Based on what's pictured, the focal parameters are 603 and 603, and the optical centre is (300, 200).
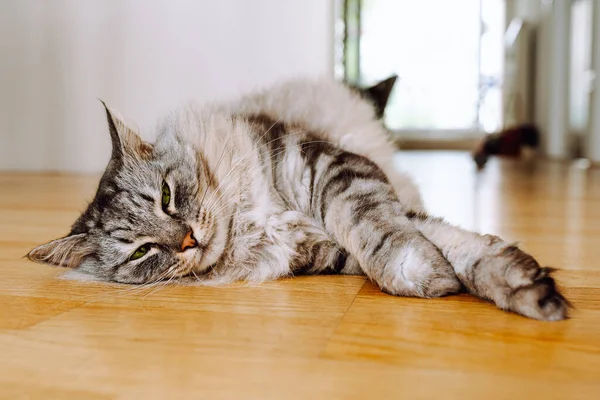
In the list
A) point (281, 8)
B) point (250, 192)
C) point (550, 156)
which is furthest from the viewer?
point (550, 156)

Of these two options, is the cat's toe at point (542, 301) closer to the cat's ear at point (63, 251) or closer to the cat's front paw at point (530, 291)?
the cat's front paw at point (530, 291)

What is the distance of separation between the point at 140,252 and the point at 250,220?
0.25m

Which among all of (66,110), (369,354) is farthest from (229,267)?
(66,110)

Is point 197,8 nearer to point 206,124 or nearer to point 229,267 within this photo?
point 206,124

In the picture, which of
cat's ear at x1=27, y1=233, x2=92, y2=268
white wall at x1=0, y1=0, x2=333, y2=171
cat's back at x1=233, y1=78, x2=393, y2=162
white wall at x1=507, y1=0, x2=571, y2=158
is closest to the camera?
cat's ear at x1=27, y1=233, x2=92, y2=268

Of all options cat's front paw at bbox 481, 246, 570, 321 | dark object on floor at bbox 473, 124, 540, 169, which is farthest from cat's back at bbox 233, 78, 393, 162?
dark object on floor at bbox 473, 124, 540, 169

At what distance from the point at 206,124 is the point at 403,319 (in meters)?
0.77

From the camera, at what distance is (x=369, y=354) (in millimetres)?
834

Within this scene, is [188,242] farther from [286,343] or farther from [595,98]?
[595,98]

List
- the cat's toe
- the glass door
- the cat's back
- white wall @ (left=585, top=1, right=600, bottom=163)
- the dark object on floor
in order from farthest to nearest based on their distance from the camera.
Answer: the glass door → the dark object on floor → white wall @ (left=585, top=1, right=600, bottom=163) → the cat's back → the cat's toe

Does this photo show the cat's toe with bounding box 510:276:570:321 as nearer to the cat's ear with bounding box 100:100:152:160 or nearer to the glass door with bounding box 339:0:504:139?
the cat's ear with bounding box 100:100:152:160

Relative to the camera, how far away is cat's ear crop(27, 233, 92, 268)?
134 centimetres

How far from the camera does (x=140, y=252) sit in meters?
1.28

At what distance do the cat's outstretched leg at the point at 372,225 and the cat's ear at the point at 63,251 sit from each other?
52 cm
